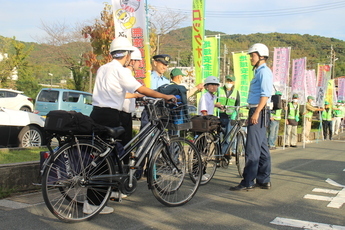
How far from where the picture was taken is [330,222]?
13.4ft

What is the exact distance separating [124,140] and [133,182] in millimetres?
825

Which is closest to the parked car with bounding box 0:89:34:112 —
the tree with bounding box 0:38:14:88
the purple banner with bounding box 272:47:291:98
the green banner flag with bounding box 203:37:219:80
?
the tree with bounding box 0:38:14:88

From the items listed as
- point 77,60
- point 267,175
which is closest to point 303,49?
point 77,60

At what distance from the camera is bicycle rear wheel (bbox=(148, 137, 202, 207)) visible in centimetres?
447

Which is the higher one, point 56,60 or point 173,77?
point 56,60

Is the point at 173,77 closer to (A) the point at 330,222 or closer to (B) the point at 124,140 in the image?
(B) the point at 124,140

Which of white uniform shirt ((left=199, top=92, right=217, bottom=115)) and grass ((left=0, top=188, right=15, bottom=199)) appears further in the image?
white uniform shirt ((left=199, top=92, right=217, bottom=115))

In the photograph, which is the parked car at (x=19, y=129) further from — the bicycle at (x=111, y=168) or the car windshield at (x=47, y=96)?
the car windshield at (x=47, y=96)

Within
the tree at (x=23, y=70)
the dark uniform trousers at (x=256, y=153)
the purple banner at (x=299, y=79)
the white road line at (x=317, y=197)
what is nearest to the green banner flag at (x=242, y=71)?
the purple banner at (x=299, y=79)

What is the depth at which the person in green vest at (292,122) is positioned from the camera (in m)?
13.6

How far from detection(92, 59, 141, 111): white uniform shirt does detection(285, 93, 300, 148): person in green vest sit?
408 inches

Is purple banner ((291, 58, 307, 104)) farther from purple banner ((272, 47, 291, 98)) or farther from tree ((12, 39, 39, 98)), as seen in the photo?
tree ((12, 39, 39, 98))

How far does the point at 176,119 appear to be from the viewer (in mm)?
4688

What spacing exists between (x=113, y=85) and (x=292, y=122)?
10739 millimetres
